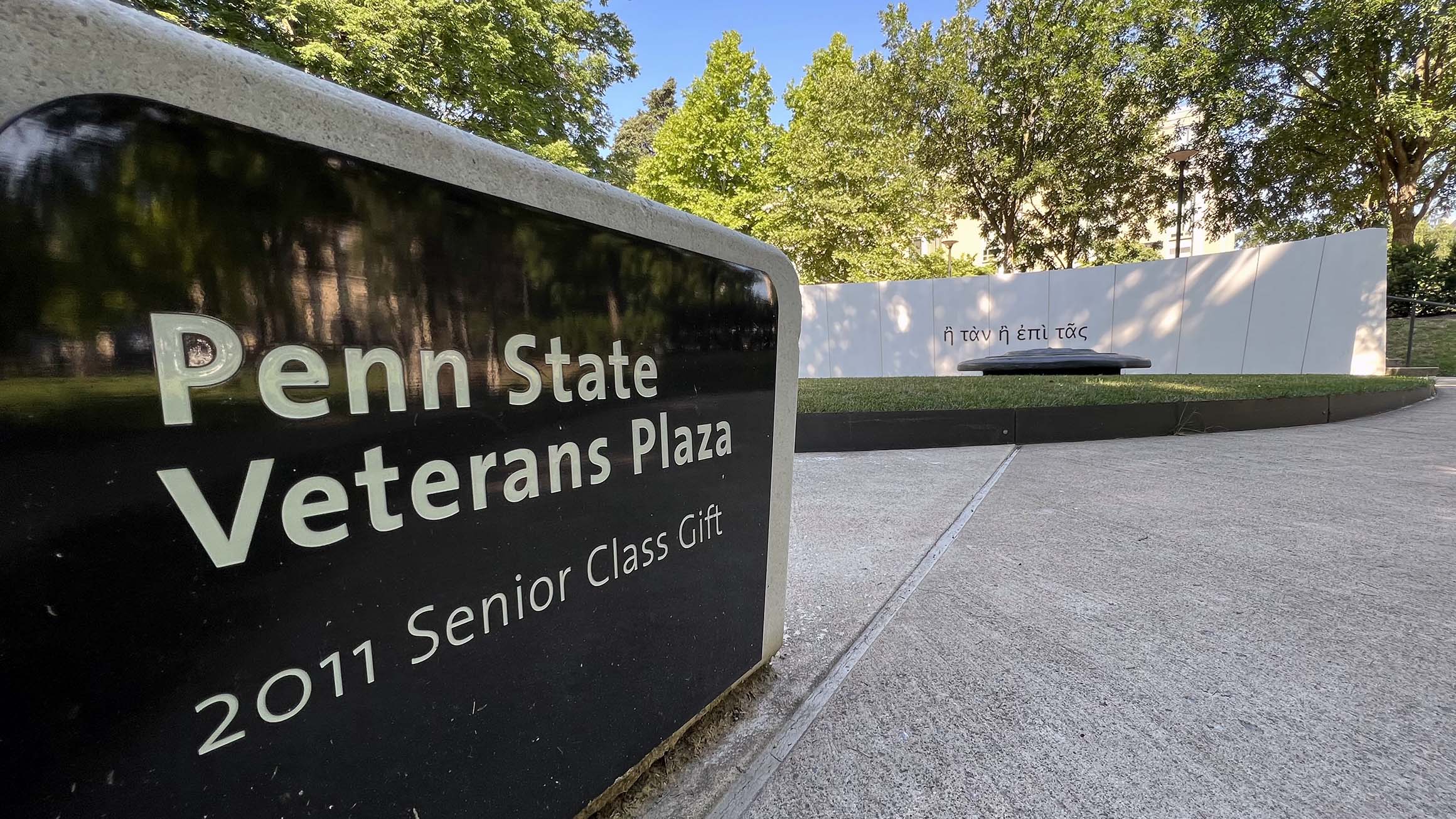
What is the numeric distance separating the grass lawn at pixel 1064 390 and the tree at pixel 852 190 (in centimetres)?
1058

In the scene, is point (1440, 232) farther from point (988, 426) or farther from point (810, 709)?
point (810, 709)

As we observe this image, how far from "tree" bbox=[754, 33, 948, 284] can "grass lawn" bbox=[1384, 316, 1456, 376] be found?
11973 mm

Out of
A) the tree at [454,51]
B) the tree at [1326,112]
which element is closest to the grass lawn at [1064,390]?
the tree at [1326,112]

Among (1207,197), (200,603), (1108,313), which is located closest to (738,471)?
(200,603)

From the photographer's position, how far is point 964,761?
5.36 ft

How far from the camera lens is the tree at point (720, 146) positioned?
823 inches

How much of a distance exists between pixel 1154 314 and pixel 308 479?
51.6 ft

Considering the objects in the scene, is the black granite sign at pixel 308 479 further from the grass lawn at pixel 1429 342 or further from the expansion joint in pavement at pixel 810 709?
the grass lawn at pixel 1429 342

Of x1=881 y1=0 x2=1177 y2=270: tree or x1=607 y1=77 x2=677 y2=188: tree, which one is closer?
x1=881 y1=0 x2=1177 y2=270: tree

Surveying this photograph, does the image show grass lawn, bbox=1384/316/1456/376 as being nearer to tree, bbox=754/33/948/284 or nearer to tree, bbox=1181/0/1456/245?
tree, bbox=1181/0/1456/245

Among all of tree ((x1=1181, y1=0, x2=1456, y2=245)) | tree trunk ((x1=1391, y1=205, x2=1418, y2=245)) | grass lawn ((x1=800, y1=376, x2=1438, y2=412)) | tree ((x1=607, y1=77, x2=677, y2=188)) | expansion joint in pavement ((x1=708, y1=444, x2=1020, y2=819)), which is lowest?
expansion joint in pavement ((x1=708, y1=444, x2=1020, y2=819))

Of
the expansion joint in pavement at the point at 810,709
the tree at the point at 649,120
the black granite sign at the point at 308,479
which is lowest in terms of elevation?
the expansion joint in pavement at the point at 810,709

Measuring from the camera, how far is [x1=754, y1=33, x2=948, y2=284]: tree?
18359mm

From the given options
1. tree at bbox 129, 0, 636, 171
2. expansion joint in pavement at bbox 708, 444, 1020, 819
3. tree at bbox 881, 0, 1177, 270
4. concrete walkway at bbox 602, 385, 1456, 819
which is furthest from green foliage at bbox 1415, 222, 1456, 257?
expansion joint in pavement at bbox 708, 444, 1020, 819
